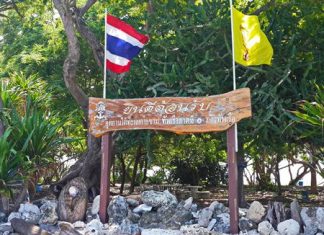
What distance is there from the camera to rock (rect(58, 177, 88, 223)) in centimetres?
861

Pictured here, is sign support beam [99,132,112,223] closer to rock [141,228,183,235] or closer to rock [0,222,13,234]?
rock [141,228,183,235]

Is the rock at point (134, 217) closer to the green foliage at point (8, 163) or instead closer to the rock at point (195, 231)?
the rock at point (195, 231)

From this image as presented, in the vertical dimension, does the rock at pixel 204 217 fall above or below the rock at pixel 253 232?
above

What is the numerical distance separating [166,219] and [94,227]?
117 cm

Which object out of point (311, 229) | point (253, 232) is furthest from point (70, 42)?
point (311, 229)

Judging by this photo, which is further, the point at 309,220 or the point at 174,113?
the point at 174,113

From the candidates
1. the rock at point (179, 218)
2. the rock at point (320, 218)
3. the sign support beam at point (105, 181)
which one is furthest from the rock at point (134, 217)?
the rock at point (320, 218)

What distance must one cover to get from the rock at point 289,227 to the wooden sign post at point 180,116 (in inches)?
26.3

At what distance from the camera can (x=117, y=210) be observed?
8.48 metres

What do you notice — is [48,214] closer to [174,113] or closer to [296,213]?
[174,113]

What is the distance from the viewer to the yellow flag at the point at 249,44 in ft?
27.4

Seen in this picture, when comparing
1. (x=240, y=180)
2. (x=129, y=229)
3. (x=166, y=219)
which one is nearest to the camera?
(x=129, y=229)

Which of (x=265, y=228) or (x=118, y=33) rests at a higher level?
(x=118, y=33)

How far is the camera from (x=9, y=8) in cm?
1544
